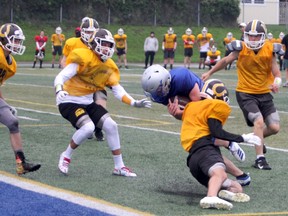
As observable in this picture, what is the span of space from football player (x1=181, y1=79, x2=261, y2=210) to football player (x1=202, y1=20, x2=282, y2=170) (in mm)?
2087

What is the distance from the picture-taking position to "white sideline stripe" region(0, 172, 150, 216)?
7.35 metres

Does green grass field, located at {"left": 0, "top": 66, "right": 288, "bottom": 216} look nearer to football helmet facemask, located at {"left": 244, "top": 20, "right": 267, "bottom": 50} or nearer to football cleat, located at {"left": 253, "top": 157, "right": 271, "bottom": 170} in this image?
football cleat, located at {"left": 253, "top": 157, "right": 271, "bottom": 170}

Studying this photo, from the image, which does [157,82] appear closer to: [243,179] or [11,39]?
[243,179]

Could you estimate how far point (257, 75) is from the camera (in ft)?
34.8

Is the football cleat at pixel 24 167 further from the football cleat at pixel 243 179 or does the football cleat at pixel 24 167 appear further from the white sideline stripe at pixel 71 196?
the football cleat at pixel 243 179

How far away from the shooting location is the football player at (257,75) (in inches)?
406

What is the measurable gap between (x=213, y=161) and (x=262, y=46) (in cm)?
296

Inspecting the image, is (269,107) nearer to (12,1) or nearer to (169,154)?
(169,154)

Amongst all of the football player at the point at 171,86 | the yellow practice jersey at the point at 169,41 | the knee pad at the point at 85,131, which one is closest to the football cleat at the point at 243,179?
the football player at the point at 171,86

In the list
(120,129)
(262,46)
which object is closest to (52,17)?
(120,129)

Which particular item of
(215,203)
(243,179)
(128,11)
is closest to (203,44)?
(128,11)

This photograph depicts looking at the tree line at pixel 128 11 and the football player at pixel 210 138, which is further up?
the tree line at pixel 128 11

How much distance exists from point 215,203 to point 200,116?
3.42 feet

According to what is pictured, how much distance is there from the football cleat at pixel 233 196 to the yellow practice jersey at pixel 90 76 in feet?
7.63
